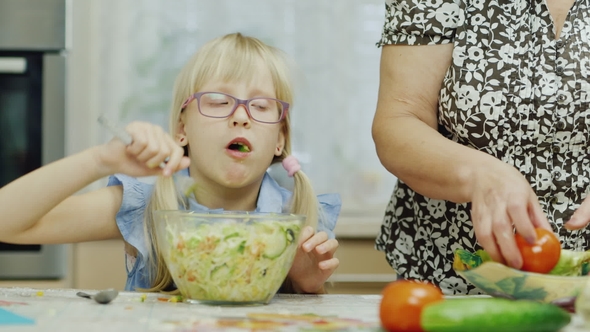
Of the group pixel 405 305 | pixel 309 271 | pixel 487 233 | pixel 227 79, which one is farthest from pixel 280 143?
pixel 405 305

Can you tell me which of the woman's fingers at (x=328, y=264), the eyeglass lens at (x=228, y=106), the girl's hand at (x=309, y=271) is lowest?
the girl's hand at (x=309, y=271)

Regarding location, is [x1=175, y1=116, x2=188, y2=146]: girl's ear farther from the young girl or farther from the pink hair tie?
the pink hair tie

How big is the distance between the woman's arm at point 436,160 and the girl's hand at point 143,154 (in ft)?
1.25

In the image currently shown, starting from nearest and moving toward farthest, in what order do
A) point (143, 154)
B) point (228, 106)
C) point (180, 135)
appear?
point (143, 154)
point (228, 106)
point (180, 135)

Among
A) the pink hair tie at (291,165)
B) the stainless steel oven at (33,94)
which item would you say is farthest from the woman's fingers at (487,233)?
the stainless steel oven at (33,94)

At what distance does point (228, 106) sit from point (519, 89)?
0.52 m

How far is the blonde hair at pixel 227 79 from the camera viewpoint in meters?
1.38

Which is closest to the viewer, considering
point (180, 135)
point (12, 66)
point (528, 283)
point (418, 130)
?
point (528, 283)

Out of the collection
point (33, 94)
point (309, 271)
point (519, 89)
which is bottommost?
point (309, 271)

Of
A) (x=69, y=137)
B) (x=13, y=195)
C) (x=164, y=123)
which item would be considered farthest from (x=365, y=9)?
(x=13, y=195)

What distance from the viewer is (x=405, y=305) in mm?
813

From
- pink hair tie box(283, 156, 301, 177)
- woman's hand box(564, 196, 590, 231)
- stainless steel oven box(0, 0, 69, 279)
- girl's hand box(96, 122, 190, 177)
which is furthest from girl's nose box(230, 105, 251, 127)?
stainless steel oven box(0, 0, 69, 279)

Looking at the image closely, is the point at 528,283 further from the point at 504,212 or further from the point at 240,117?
the point at 240,117

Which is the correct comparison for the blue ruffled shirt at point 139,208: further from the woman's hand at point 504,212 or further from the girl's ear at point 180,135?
the woman's hand at point 504,212
